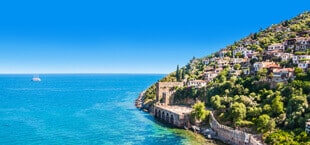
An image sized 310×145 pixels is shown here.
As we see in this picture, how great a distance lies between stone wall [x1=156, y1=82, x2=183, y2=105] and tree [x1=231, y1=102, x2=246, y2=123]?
27682mm

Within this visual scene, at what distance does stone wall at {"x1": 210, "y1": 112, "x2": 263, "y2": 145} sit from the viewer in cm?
4125

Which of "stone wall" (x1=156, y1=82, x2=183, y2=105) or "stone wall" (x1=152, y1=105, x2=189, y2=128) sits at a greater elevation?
"stone wall" (x1=156, y1=82, x2=183, y2=105)

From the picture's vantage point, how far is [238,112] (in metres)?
47.9

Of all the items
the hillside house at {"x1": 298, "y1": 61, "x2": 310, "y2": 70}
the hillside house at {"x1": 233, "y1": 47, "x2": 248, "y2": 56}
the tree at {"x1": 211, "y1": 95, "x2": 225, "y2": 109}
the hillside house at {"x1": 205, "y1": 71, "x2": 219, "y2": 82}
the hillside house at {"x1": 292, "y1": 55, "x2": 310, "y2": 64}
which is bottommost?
the tree at {"x1": 211, "y1": 95, "x2": 225, "y2": 109}

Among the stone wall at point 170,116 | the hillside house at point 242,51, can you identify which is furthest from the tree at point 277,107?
the hillside house at point 242,51

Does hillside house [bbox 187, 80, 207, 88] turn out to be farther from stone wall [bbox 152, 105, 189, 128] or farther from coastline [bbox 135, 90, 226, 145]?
coastline [bbox 135, 90, 226, 145]

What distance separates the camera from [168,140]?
48.6m

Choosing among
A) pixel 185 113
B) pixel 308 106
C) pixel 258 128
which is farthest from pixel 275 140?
pixel 185 113

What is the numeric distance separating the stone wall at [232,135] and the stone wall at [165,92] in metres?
24.2

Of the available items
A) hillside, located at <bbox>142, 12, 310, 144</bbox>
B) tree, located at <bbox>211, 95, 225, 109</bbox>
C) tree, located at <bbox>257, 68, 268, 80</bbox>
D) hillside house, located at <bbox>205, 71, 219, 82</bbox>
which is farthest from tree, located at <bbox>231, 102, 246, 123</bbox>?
hillside house, located at <bbox>205, 71, 219, 82</bbox>

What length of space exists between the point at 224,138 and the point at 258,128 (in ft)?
18.2

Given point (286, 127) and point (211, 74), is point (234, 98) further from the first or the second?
point (211, 74)

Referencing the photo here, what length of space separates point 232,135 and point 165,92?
31.9 metres

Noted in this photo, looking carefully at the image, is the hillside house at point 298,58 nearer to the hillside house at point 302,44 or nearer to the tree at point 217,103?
the hillside house at point 302,44
